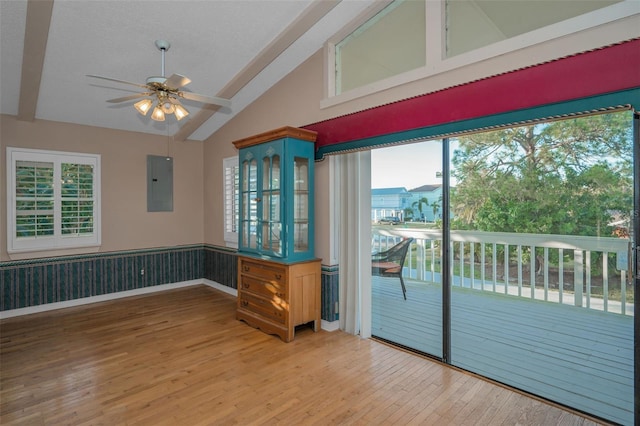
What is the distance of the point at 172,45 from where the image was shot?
3.66m

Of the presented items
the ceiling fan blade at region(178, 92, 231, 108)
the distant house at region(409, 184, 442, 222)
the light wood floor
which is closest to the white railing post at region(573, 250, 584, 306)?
the light wood floor

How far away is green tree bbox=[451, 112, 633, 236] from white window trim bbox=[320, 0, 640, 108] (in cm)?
68

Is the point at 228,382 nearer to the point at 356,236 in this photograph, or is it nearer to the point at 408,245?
the point at 356,236

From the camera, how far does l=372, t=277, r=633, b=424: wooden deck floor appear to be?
8.62 feet

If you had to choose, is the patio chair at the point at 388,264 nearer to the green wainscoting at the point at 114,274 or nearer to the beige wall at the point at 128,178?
the green wainscoting at the point at 114,274

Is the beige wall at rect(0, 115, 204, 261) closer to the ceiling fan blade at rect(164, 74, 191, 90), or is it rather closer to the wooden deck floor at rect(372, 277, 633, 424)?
the ceiling fan blade at rect(164, 74, 191, 90)

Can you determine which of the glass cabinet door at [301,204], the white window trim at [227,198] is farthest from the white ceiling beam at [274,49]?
the glass cabinet door at [301,204]

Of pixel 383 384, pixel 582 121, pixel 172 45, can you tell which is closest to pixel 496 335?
pixel 383 384

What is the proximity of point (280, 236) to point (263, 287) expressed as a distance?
2.25 feet

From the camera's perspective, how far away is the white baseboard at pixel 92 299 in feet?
15.3

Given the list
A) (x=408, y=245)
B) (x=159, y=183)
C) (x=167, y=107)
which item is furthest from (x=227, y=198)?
(x=408, y=245)

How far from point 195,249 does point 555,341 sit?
5.54 m

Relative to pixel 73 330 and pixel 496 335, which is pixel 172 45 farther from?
pixel 496 335

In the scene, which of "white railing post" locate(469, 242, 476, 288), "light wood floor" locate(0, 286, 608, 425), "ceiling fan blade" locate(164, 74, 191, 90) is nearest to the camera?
"light wood floor" locate(0, 286, 608, 425)
